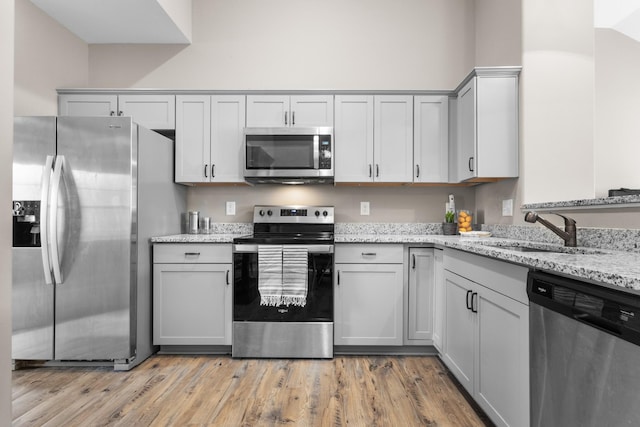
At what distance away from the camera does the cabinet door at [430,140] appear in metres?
3.08

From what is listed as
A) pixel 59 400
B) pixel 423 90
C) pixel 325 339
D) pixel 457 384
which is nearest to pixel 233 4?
pixel 423 90

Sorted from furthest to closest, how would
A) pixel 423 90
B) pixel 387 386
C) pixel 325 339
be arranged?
pixel 423 90, pixel 325 339, pixel 387 386

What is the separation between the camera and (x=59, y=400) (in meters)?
2.09

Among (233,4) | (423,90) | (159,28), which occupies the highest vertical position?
(233,4)

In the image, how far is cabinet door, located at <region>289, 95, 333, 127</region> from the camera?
122 inches

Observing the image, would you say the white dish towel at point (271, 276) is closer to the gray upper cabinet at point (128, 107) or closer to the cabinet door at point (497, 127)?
the gray upper cabinet at point (128, 107)

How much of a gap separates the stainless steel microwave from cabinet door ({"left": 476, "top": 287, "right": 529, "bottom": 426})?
5.39 feet

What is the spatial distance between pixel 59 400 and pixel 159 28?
2898 mm

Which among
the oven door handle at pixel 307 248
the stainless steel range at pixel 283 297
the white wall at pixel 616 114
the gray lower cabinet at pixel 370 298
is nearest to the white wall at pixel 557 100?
the white wall at pixel 616 114

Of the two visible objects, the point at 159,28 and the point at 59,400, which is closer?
the point at 59,400

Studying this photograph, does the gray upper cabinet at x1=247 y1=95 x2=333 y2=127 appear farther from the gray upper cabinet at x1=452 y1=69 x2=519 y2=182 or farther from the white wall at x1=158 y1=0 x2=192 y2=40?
the gray upper cabinet at x1=452 y1=69 x2=519 y2=182

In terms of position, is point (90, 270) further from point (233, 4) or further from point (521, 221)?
point (521, 221)

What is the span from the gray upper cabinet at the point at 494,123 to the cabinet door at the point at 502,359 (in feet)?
3.60

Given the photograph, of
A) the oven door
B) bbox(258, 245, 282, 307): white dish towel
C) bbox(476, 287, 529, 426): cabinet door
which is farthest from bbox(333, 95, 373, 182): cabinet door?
bbox(476, 287, 529, 426): cabinet door
